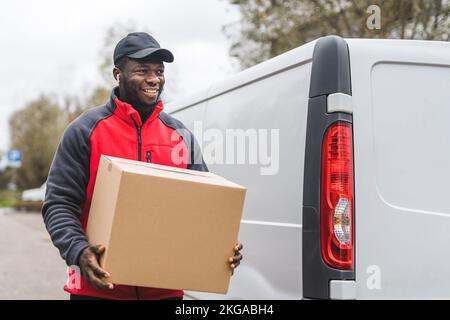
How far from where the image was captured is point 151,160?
277cm

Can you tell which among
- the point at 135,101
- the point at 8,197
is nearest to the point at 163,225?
the point at 135,101

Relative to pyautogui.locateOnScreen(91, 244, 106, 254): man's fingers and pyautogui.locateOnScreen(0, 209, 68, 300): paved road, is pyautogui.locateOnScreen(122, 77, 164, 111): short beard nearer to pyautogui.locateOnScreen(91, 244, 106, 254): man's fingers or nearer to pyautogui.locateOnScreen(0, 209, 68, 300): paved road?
pyautogui.locateOnScreen(91, 244, 106, 254): man's fingers

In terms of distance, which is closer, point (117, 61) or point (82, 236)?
point (82, 236)

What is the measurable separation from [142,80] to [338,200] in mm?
1015

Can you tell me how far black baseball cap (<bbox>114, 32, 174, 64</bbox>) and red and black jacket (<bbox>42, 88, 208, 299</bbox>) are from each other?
21 cm

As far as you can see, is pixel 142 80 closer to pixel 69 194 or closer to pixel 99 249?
pixel 69 194

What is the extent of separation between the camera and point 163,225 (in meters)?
2.41

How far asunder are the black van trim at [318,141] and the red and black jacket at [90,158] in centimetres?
59

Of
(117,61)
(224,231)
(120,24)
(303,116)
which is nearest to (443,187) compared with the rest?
(303,116)

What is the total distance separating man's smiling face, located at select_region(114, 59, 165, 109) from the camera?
2723mm

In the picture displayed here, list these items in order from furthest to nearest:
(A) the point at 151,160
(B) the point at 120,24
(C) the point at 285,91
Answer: (B) the point at 120,24
(C) the point at 285,91
(A) the point at 151,160

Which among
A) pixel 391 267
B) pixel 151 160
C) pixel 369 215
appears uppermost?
pixel 151 160

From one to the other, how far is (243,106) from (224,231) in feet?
4.32
